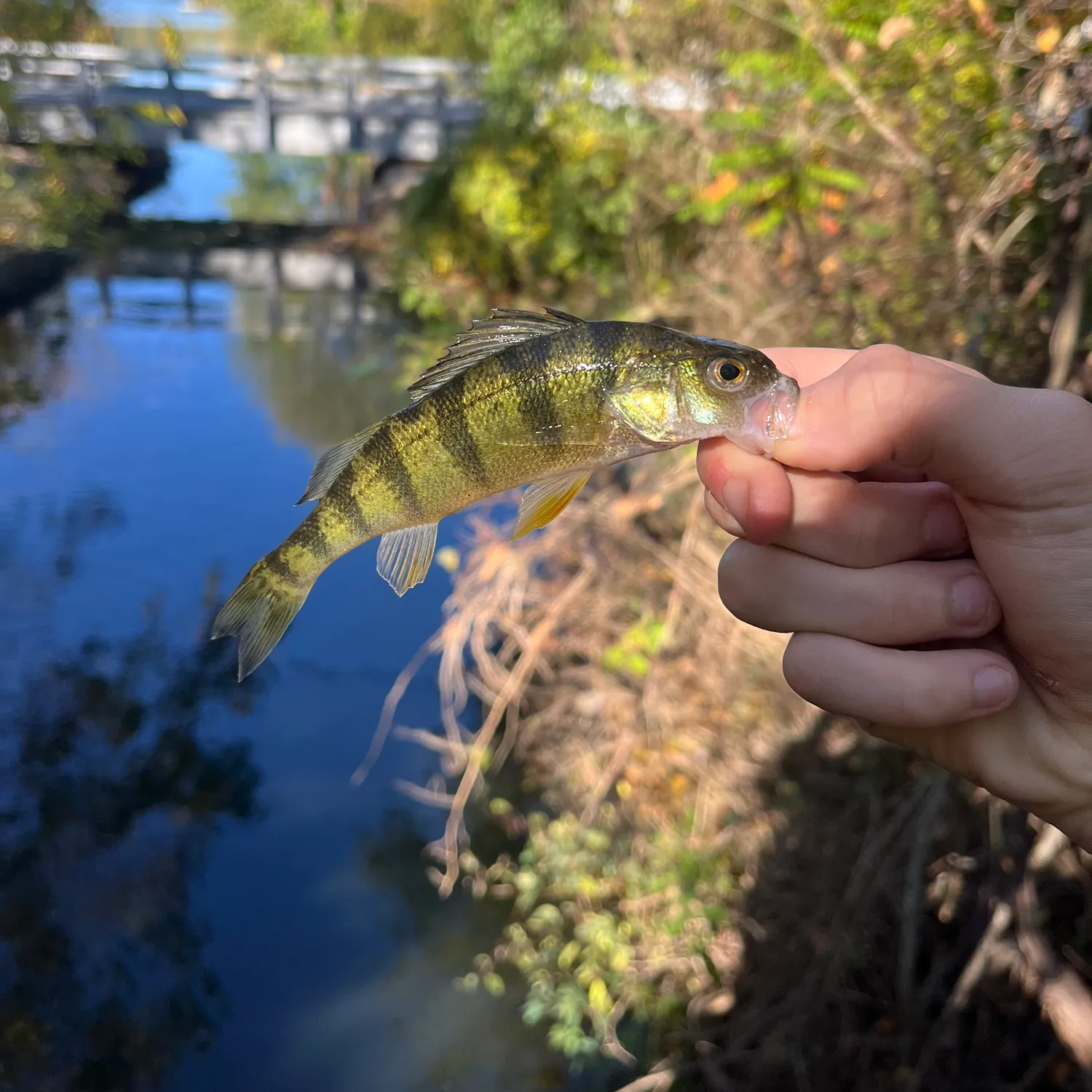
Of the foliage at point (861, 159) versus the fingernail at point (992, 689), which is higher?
the foliage at point (861, 159)

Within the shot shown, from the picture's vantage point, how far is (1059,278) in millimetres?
3100

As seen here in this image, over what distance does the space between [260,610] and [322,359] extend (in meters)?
9.68

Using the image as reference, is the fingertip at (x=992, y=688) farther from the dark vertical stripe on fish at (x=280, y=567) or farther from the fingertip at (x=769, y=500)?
the dark vertical stripe on fish at (x=280, y=567)

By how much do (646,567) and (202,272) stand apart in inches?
487

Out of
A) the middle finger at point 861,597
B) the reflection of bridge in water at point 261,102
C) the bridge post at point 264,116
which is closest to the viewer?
the middle finger at point 861,597

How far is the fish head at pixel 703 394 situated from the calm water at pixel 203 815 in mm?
3685

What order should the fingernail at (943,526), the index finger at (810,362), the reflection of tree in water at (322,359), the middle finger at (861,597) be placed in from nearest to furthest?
the middle finger at (861,597), the fingernail at (943,526), the index finger at (810,362), the reflection of tree in water at (322,359)

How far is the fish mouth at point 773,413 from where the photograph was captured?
4.84 ft

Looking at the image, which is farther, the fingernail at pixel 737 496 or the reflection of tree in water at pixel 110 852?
the reflection of tree in water at pixel 110 852

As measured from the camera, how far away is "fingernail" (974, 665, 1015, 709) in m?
1.48

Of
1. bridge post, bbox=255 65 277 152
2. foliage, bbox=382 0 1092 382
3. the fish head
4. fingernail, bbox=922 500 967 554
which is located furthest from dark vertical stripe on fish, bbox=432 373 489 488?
bridge post, bbox=255 65 277 152

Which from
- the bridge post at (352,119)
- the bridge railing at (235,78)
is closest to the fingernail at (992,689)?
the bridge railing at (235,78)

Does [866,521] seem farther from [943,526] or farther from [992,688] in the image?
[992,688]

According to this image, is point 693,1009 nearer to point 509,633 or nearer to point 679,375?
point 509,633
